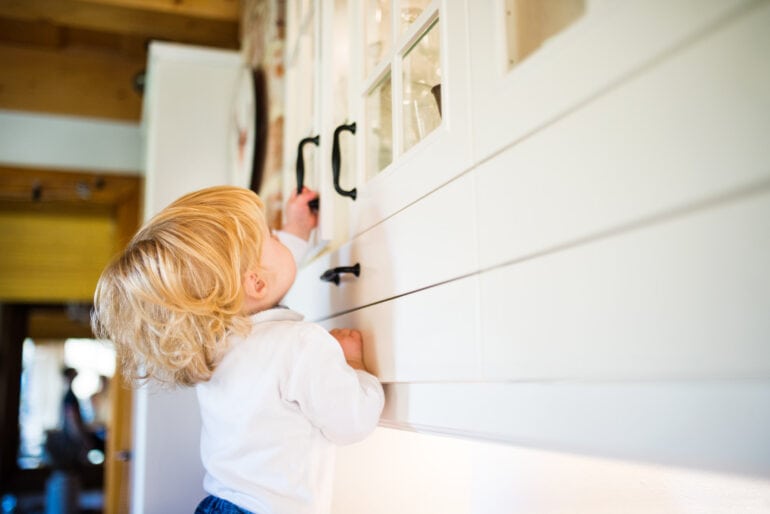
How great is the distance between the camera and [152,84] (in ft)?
8.58

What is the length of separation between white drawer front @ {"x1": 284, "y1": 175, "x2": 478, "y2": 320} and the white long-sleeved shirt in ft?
0.42

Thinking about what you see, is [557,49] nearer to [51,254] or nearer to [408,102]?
[408,102]

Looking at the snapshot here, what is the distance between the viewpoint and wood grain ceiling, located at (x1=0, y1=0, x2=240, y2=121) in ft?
9.80

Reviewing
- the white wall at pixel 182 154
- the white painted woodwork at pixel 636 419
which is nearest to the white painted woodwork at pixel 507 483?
the white painted woodwork at pixel 636 419

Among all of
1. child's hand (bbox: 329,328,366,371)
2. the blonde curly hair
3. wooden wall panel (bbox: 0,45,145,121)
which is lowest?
child's hand (bbox: 329,328,366,371)

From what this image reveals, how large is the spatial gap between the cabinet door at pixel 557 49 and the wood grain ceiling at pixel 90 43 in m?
2.62

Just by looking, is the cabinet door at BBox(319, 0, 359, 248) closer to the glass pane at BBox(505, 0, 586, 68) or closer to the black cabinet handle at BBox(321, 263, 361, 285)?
the black cabinet handle at BBox(321, 263, 361, 285)

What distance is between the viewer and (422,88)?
0.93m

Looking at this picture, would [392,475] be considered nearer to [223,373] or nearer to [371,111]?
[223,373]

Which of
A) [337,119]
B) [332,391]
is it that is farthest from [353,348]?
[337,119]

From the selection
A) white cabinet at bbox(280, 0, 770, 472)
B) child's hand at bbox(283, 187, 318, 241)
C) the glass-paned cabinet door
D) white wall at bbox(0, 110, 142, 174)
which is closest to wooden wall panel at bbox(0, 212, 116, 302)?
white wall at bbox(0, 110, 142, 174)

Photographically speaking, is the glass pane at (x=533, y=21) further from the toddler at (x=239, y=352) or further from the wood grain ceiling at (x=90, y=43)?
the wood grain ceiling at (x=90, y=43)

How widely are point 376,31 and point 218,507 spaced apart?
88 cm

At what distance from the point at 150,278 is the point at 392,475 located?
2.33 feet
